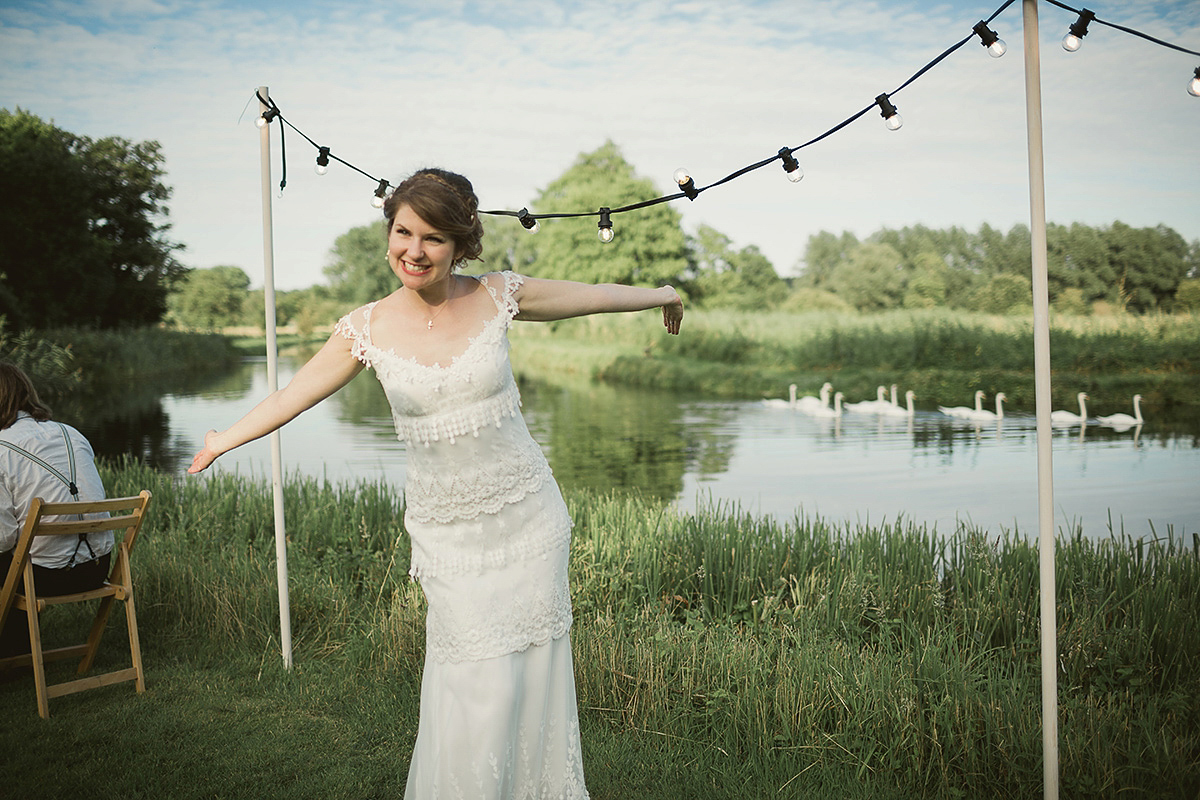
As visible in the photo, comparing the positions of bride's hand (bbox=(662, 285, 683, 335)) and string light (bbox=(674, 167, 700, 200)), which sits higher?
string light (bbox=(674, 167, 700, 200))

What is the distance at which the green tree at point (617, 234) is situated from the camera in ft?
165

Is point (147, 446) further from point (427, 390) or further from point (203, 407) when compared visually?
point (427, 390)

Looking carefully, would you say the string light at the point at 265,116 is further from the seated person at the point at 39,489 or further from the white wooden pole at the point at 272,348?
the seated person at the point at 39,489

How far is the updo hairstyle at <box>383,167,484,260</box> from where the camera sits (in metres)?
2.32

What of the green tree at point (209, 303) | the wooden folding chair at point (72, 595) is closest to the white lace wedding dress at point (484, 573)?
the wooden folding chair at point (72, 595)

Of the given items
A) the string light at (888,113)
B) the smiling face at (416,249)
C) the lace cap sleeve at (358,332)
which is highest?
the string light at (888,113)

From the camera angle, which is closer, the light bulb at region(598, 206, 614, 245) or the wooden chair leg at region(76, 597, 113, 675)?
the light bulb at region(598, 206, 614, 245)

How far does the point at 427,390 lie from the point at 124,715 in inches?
110

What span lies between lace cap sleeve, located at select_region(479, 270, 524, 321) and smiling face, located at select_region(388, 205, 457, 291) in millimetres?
204

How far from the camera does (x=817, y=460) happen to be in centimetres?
1714

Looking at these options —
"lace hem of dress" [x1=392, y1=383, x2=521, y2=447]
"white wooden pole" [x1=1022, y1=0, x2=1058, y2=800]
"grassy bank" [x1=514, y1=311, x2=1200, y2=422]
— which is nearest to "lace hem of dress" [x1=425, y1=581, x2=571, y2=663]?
"lace hem of dress" [x1=392, y1=383, x2=521, y2=447]

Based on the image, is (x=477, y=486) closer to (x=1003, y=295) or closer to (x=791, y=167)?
(x=791, y=167)

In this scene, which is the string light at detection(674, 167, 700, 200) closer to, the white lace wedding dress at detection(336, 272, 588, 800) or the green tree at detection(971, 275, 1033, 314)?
the white lace wedding dress at detection(336, 272, 588, 800)

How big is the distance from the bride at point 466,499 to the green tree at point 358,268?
70.9 metres
